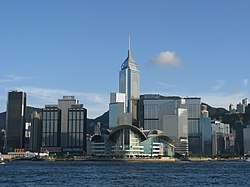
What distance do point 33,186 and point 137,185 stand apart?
1493 centimetres

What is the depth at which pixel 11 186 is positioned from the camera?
2707 inches

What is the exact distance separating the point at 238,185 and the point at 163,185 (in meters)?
11.4

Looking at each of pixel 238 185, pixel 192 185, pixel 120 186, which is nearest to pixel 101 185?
pixel 120 186

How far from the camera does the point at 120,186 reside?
223 feet

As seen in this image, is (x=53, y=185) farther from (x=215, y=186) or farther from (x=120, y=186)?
(x=215, y=186)

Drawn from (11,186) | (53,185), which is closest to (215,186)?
(53,185)

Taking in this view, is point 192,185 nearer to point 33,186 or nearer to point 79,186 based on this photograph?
point 79,186

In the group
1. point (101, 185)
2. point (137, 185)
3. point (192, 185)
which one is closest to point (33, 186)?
point (101, 185)

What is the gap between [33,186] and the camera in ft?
225

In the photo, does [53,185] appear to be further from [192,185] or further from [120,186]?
[192,185]

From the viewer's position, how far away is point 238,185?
2835 inches

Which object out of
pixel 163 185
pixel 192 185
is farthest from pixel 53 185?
pixel 192 185

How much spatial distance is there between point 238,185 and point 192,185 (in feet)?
23.4

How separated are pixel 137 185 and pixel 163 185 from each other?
3864mm
